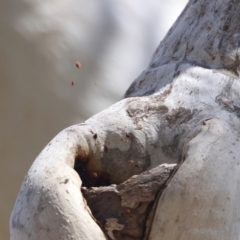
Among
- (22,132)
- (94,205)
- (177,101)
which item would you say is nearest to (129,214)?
(94,205)

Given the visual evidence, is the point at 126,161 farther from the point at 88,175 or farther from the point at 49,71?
the point at 49,71

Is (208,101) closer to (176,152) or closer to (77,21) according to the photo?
(176,152)

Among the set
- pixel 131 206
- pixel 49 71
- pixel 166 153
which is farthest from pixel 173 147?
pixel 49 71

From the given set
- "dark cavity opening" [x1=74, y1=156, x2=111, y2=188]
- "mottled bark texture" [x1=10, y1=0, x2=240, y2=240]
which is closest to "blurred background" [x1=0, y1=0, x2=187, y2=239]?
"mottled bark texture" [x1=10, y1=0, x2=240, y2=240]

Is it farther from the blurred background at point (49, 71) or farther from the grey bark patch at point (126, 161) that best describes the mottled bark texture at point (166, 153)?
Result: the blurred background at point (49, 71)

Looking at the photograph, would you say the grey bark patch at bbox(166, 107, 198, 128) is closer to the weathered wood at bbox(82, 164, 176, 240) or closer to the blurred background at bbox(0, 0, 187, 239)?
the weathered wood at bbox(82, 164, 176, 240)

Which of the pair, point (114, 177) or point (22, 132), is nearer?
point (114, 177)
